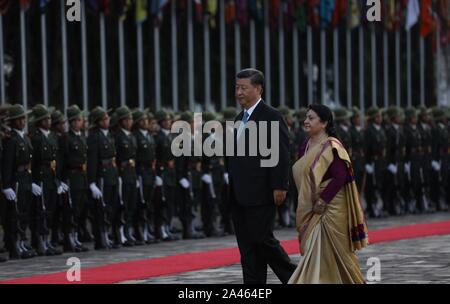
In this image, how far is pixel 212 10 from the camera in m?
25.9

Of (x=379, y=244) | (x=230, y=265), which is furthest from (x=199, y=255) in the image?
(x=379, y=244)

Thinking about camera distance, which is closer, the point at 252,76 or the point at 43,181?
the point at 252,76

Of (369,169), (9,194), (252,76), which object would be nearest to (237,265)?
(9,194)

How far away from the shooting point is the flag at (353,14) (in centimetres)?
2966

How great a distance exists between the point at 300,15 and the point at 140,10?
5.59 m

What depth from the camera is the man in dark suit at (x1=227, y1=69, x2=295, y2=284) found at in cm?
962

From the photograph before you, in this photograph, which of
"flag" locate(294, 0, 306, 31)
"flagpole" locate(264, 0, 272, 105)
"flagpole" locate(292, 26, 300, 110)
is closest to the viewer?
"flagpole" locate(264, 0, 272, 105)

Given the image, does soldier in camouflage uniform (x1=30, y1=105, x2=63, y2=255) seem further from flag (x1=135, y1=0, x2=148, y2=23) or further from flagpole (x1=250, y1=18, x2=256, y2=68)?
flagpole (x1=250, y1=18, x2=256, y2=68)

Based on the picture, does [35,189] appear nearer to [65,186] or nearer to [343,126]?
[65,186]

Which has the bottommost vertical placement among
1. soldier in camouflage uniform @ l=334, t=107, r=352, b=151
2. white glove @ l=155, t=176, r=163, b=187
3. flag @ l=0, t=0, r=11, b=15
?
white glove @ l=155, t=176, r=163, b=187

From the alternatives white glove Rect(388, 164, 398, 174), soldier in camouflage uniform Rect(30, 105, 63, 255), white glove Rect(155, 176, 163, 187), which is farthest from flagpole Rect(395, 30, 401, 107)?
soldier in camouflage uniform Rect(30, 105, 63, 255)

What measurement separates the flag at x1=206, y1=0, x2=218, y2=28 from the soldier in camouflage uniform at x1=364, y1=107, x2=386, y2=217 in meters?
5.91

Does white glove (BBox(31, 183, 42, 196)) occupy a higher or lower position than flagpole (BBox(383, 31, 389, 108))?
lower
